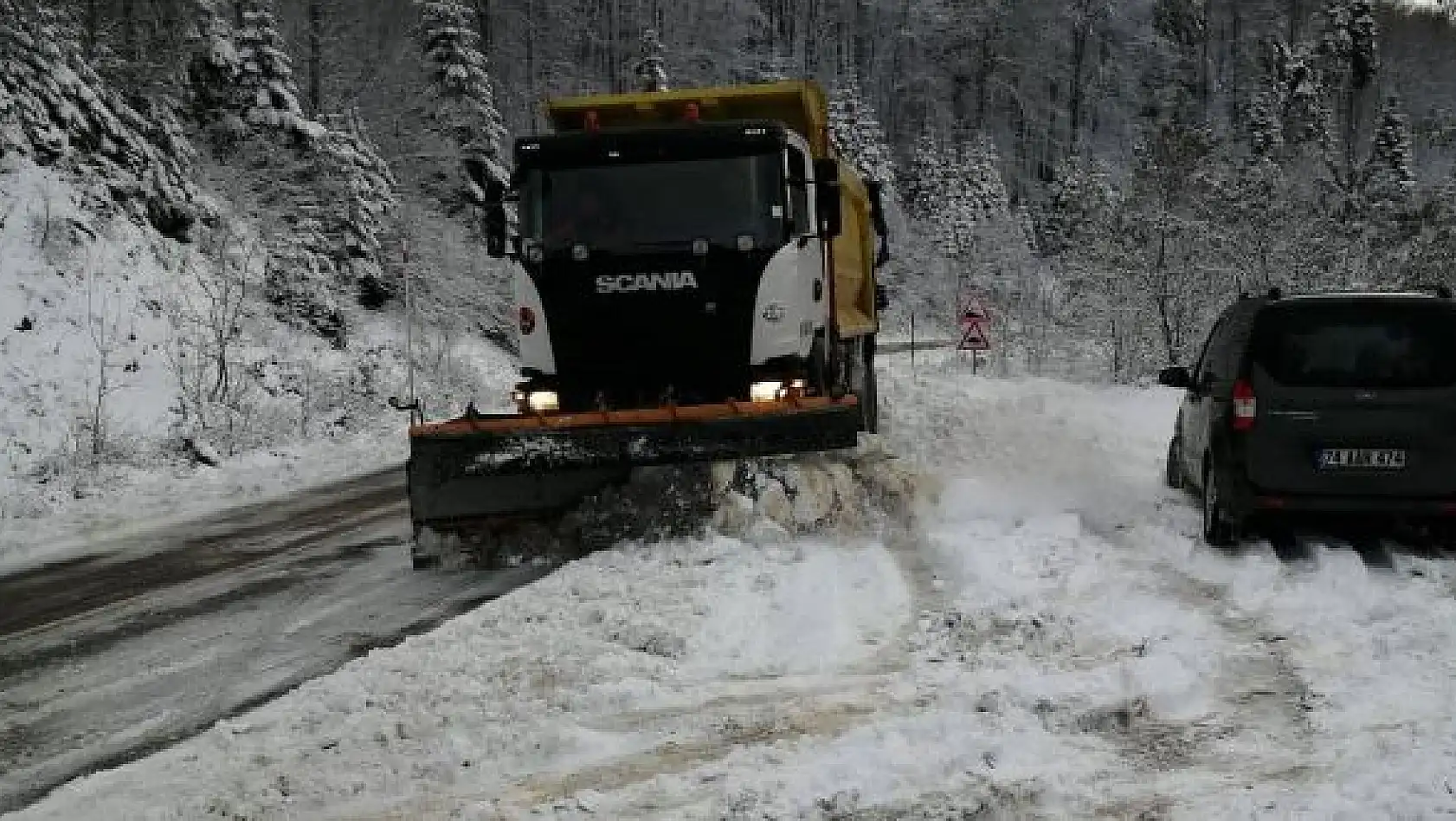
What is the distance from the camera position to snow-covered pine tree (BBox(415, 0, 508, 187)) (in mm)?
34531

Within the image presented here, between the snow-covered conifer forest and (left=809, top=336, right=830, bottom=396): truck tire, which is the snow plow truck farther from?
the snow-covered conifer forest

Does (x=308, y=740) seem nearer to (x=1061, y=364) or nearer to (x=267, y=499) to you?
(x=267, y=499)

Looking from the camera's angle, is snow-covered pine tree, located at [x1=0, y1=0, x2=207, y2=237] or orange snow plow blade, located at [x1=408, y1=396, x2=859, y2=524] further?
snow-covered pine tree, located at [x1=0, y1=0, x2=207, y2=237]

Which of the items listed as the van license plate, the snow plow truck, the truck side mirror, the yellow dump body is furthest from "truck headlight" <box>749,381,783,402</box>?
the van license plate

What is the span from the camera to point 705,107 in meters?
11.0

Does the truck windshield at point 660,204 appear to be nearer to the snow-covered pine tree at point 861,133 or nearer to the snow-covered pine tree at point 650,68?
the snow-covered pine tree at point 650,68

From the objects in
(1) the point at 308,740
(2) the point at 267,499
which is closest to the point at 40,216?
(2) the point at 267,499

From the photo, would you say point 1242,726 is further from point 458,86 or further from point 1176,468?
point 458,86

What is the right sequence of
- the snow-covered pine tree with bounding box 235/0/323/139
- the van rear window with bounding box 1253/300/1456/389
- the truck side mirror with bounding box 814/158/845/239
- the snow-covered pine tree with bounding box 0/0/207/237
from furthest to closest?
the snow-covered pine tree with bounding box 235/0/323/139
the snow-covered pine tree with bounding box 0/0/207/237
the truck side mirror with bounding box 814/158/845/239
the van rear window with bounding box 1253/300/1456/389

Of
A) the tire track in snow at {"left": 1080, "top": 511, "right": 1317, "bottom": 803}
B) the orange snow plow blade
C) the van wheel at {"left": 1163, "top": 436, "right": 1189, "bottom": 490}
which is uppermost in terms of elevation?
the orange snow plow blade

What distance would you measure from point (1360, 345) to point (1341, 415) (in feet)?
1.75

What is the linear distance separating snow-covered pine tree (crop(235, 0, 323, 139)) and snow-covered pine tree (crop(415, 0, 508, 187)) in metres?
8.81

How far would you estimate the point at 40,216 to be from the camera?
17922 mm

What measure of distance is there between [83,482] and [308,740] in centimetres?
934
